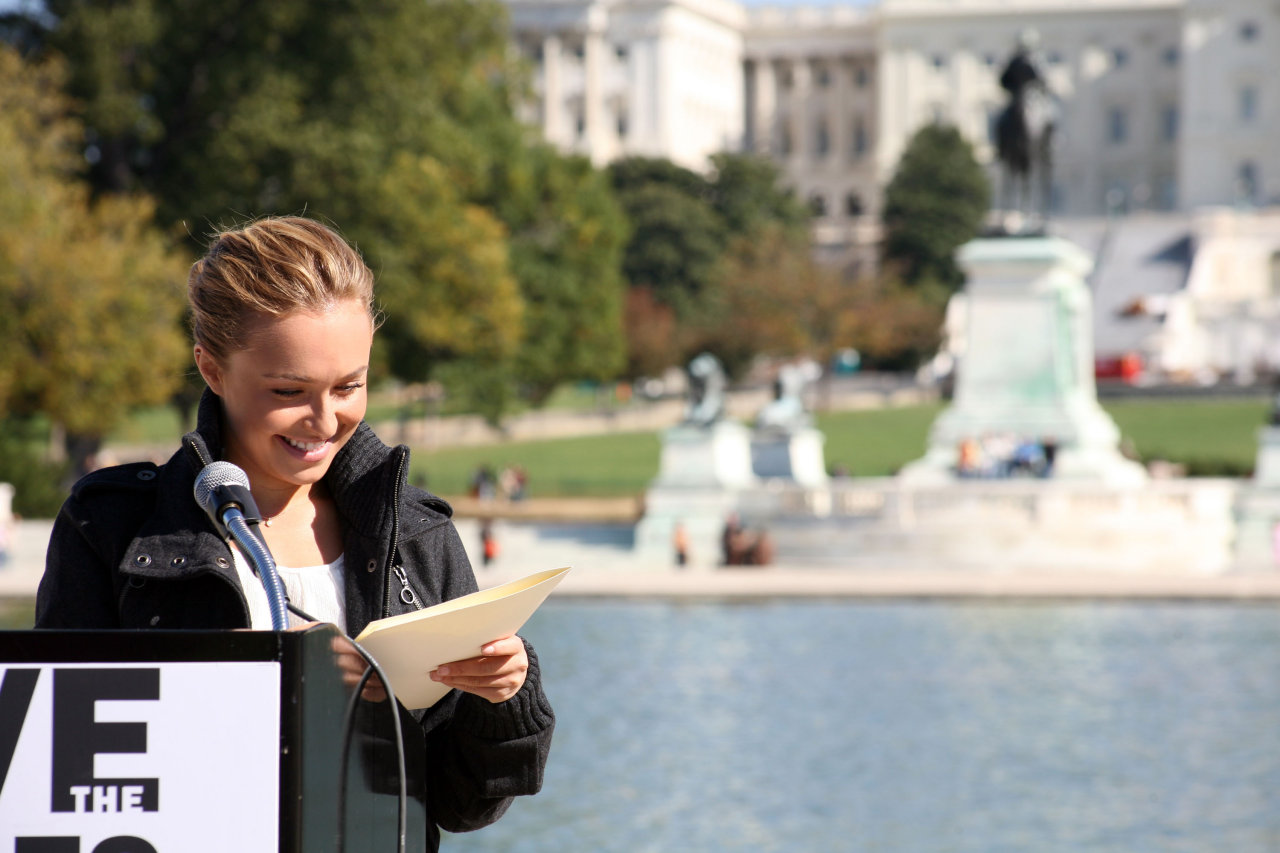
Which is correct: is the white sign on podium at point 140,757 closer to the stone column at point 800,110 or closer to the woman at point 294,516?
the woman at point 294,516

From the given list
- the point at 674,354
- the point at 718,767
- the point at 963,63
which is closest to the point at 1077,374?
the point at 718,767

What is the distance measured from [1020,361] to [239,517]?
111ft

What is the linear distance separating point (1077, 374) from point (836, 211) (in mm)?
122942

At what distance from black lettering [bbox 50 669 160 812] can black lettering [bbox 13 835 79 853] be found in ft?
0.14

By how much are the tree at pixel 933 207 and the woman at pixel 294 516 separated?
94.3 meters

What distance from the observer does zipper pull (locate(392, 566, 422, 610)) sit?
138 inches

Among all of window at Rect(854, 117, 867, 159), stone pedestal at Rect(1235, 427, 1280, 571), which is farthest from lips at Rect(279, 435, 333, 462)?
window at Rect(854, 117, 867, 159)

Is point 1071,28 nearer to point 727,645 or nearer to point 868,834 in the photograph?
point 727,645

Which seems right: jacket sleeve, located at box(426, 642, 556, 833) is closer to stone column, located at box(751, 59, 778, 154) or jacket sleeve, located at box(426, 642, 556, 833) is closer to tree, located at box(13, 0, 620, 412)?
tree, located at box(13, 0, 620, 412)

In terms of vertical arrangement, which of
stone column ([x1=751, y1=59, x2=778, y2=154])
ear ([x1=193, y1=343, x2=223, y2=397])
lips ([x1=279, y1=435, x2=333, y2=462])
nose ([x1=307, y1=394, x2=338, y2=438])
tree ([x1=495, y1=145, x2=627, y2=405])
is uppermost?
stone column ([x1=751, y1=59, x2=778, y2=154])

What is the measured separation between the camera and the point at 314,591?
3.47 m

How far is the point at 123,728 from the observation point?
9.33 ft

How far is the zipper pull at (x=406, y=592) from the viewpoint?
11.5ft

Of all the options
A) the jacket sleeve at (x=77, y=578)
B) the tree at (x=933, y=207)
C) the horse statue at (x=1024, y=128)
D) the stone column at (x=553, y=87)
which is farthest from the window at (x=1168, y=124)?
the jacket sleeve at (x=77, y=578)
